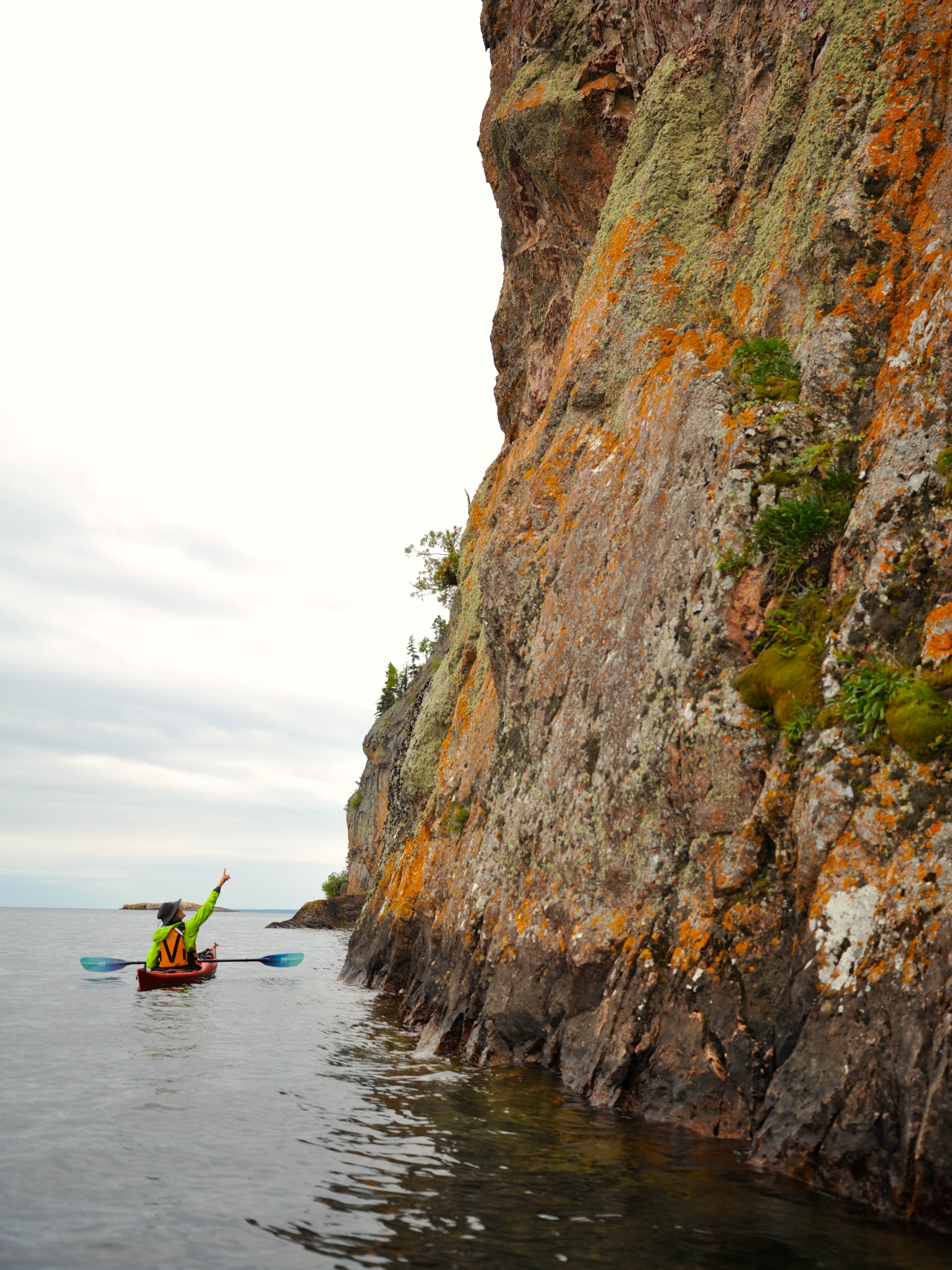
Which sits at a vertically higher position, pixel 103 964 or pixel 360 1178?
pixel 360 1178

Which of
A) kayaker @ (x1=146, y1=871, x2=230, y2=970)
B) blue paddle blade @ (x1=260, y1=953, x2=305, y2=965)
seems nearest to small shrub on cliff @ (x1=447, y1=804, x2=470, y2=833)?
kayaker @ (x1=146, y1=871, x2=230, y2=970)

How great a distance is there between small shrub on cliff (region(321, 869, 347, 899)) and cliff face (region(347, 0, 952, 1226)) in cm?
4589

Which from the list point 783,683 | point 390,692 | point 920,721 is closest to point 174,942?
point 783,683

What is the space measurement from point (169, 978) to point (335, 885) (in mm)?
43569

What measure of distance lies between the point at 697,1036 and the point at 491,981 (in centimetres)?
465

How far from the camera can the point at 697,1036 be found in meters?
8.07

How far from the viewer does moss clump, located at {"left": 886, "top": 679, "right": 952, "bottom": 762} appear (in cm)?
649

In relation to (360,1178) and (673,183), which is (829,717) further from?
(673,183)

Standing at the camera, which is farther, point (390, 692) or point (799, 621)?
point (390, 692)

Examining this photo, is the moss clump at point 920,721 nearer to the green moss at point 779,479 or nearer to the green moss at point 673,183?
the green moss at point 779,479

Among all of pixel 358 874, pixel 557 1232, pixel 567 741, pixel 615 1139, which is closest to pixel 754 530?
pixel 567 741

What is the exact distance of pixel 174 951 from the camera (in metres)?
21.7

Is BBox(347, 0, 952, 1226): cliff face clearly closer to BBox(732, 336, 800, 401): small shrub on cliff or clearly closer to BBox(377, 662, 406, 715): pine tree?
BBox(732, 336, 800, 401): small shrub on cliff

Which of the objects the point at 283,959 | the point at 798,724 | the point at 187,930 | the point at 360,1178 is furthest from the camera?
the point at 283,959
